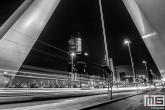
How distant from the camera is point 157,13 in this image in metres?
4.71

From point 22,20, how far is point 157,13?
8420 millimetres

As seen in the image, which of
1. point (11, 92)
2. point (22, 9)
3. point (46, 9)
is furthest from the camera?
point (46, 9)

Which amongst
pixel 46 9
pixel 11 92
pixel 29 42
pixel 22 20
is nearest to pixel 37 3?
pixel 46 9

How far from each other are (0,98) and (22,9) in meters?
6.15

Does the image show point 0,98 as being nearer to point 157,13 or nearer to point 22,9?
point 22,9

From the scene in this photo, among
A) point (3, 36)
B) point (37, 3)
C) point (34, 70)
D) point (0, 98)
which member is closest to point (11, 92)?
point (0, 98)

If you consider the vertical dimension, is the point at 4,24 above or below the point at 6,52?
above

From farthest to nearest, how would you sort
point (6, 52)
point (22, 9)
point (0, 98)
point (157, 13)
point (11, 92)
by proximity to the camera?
point (22, 9) < point (6, 52) < point (11, 92) < point (0, 98) < point (157, 13)

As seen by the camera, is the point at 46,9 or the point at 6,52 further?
the point at 46,9

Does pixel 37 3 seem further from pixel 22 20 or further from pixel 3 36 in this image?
pixel 3 36

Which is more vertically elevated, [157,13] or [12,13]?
[12,13]

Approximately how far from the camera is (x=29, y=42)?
9109mm

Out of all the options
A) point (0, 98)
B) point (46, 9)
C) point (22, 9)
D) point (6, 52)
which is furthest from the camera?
point (46, 9)

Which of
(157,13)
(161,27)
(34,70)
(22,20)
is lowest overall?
(34,70)
